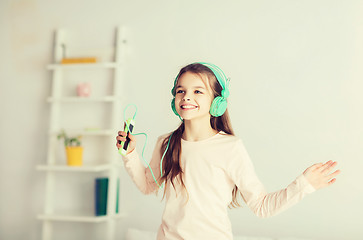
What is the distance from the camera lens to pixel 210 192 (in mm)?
1584

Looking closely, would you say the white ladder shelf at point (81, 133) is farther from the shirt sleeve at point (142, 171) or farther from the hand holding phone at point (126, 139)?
the hand holding phone at point (126, 139)

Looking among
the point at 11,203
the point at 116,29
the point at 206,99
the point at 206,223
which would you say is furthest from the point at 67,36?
the point at 206,223

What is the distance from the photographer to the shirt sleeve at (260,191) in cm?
146

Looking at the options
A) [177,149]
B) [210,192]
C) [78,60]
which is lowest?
[210,192]

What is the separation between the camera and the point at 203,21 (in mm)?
2754

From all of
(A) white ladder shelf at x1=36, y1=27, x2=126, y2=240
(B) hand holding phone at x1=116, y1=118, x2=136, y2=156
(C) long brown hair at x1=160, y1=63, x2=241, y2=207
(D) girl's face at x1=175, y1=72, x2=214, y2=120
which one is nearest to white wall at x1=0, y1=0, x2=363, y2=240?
(A) white ladder shelf at x1=36, y1=27, x2=126, y2=240

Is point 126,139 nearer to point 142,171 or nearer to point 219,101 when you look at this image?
point 142,171

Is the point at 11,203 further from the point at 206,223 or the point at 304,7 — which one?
the point at 304,7

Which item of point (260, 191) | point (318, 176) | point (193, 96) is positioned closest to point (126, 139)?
point (193, 96)

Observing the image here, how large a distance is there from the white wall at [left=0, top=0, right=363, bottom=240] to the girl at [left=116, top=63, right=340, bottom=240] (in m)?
0.98

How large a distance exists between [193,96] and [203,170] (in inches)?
10.8

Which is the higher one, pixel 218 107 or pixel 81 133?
pixel 218 107

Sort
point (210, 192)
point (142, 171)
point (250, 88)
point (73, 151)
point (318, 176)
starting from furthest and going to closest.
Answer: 1. point (73, 151)
2. point (250, 88)
3. point (142, 171)
4. point (210, 192)
5. point (318, 176)

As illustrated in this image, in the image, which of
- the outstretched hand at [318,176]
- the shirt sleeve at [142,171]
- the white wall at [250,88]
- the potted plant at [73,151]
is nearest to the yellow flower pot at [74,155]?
the potted plant at [73,151]
